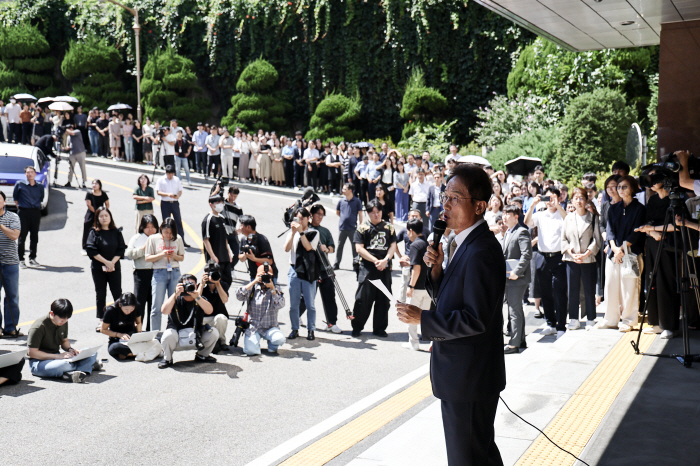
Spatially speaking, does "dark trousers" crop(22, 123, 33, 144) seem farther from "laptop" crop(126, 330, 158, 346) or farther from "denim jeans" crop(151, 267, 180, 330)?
"laptop" crop(126, 330, 158, 346)

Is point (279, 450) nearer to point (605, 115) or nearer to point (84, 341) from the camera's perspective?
point (84, 341)

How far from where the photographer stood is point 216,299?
9.64 metres

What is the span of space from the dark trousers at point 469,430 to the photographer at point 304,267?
6429 mm

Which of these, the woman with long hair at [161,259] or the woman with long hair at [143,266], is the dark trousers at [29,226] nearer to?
the woman with long hair at [143,266]

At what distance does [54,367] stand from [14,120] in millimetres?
23036

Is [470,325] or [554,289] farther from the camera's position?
[554,289]

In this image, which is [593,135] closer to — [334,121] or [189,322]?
[334,121]

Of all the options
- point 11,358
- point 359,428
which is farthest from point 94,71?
point 359,428

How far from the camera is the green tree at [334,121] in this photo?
29.3 m

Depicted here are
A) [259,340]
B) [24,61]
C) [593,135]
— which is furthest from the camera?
[24,61]

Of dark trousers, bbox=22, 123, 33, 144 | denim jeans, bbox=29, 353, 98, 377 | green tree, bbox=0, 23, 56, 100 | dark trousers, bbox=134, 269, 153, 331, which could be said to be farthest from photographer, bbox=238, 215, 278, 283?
green tree, bbox=0, 23, 56, 100

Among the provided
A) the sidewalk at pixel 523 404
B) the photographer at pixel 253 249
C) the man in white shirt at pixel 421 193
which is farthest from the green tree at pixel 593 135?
the photographer at pixel 253 249

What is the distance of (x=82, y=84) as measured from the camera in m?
34.8

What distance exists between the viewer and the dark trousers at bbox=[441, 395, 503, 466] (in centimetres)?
395
